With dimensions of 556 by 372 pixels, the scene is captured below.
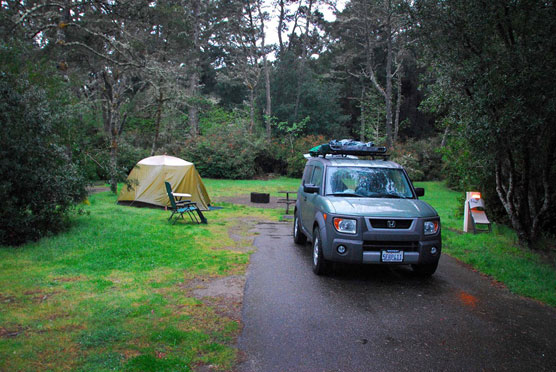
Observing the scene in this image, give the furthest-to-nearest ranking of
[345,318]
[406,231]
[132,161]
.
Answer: [132,161], [406,231], [345,318]

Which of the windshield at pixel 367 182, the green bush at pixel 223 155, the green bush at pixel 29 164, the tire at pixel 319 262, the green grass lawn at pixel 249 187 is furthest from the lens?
the green bush at pixel 223 155

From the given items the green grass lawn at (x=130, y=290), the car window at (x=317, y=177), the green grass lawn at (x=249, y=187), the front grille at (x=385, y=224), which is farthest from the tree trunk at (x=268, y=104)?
the front grille at (x=385, y=224)

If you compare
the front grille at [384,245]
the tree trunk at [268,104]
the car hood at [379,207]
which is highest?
the tree trunk at [268,104]

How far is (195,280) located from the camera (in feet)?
20.8

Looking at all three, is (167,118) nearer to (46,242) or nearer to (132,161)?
(132,161)

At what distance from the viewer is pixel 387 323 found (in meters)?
4.71

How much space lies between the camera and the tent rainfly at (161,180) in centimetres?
1552

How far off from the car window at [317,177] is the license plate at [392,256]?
1.93 metres

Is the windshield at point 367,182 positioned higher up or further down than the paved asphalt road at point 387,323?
higher up

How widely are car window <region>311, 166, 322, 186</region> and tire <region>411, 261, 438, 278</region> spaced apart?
6.94 ft

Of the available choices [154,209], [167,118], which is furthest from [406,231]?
[167,118]

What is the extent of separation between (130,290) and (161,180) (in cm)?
1026

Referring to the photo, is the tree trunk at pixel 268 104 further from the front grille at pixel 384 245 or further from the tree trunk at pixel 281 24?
the front grille at pixel 384 245

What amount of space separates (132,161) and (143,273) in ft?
79.7
